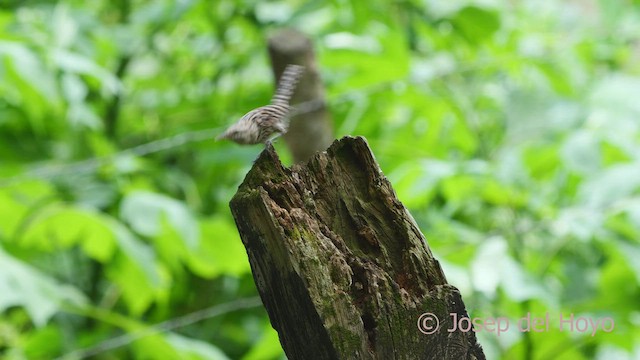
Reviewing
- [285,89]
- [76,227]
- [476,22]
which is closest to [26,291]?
[76,227]

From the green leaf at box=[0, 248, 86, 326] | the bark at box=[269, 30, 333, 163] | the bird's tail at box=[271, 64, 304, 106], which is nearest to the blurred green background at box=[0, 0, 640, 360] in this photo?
the green leaf at box=[0, 248, 86, 326]

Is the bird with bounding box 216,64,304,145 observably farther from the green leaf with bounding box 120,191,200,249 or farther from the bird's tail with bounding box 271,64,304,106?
the green leaf with bounding box 120,191,200,249

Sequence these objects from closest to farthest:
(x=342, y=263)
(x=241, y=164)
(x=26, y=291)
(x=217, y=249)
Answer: (x=342, y=263), (x=26, y=291), (x=217, y=249), (x=241, y=164)

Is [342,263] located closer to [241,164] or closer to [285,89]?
[285,89]

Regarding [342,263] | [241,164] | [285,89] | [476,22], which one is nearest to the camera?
[342,263]

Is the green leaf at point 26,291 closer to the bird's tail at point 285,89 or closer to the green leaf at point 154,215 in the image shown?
the green leaf at point 154,215

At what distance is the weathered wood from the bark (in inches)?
29.5

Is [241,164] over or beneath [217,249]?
over

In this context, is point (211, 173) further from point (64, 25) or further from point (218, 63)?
point (64, 25)

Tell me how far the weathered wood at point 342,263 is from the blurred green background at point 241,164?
2.14 ft

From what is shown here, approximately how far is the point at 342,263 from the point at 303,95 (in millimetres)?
876

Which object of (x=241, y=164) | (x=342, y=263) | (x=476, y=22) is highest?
(x=476, y=22)

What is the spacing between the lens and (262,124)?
0.64 m

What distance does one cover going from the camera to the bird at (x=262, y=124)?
62cm
